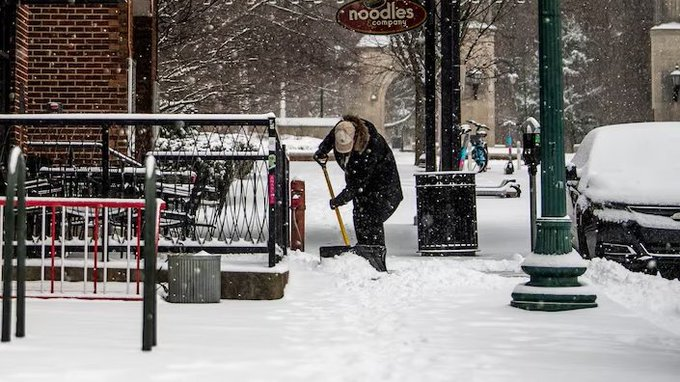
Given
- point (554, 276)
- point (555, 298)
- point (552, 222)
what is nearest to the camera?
point (555, 298)

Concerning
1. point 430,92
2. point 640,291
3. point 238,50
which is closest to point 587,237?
point 640,291

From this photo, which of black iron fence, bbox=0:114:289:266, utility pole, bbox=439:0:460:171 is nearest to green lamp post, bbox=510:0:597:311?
black iron fence, bbox=0:114:289:266

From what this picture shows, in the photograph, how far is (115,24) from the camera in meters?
13.0

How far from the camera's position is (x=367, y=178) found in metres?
11.1

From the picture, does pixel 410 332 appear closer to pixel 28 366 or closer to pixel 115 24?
pixel 28 366

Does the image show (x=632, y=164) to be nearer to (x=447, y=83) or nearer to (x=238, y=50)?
(x=447, y=83)

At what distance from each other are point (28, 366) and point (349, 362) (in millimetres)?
1781

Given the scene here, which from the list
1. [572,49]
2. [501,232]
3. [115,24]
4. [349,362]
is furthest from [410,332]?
[572,49]

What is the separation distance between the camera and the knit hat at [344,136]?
1088 cm

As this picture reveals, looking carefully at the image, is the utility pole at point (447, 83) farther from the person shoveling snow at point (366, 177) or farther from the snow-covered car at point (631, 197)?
the person shoveling snow at point (366, 177)

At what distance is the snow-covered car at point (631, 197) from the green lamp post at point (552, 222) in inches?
90.9

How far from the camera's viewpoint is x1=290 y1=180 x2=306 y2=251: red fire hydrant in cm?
1342

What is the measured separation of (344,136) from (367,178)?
1.80 feet

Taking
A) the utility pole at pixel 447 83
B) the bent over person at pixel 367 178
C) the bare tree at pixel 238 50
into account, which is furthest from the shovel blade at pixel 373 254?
the bare tree at pixel 238 50
